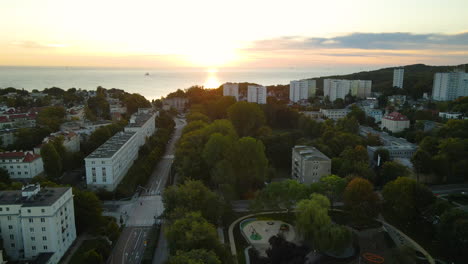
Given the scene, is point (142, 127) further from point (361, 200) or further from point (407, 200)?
point (407, 200)

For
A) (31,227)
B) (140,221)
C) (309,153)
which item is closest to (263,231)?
(140,221)

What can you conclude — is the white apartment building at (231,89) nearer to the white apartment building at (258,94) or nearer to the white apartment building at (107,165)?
the white apartment building at (258,94)

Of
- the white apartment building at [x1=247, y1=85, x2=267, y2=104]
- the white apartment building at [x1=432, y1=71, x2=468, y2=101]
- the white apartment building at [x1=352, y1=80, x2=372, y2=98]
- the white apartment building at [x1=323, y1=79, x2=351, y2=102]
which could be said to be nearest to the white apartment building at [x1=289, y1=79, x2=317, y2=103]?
the white apartment building at [x1=323, y1=79, x2=351, y2=102]

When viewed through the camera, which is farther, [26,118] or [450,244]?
[26,118]

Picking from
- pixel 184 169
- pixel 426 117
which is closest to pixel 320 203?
pixel 184 169

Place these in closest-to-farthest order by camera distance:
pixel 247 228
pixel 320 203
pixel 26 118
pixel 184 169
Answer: pixel 320 203, pixel 247 228, pixel 184 169, pixel 26 118

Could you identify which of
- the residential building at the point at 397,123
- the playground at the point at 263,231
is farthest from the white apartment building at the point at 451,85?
the playground at the point at 263,231

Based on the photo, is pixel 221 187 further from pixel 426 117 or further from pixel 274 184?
pixel 426 117

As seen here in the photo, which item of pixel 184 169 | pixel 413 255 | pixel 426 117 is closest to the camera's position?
pixel 413 255
